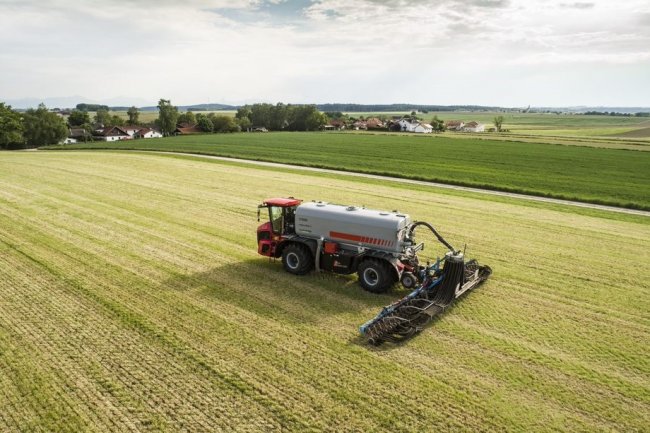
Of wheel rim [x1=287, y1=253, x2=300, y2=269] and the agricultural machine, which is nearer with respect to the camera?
the agricultural machine

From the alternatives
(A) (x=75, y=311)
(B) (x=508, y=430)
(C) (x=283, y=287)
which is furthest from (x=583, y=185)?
Answer: (A) (x=75, y=311)

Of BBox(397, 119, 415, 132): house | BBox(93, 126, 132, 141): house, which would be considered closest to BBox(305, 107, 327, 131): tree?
BBox(397, 119, 415, 132): house

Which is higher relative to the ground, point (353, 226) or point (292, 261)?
point (353, 226)

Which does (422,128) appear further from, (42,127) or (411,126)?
(42,127)

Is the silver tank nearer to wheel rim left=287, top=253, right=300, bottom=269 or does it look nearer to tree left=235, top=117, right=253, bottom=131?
wheel rim left=287, top=253, right=300, bottom=269

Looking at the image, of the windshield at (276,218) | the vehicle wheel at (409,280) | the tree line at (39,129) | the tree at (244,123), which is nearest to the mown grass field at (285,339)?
the vehicle wheel at (409,280)

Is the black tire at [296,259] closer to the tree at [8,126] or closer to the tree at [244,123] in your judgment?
the tree at [8,126]

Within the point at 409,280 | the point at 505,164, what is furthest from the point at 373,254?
the point at 505,164
